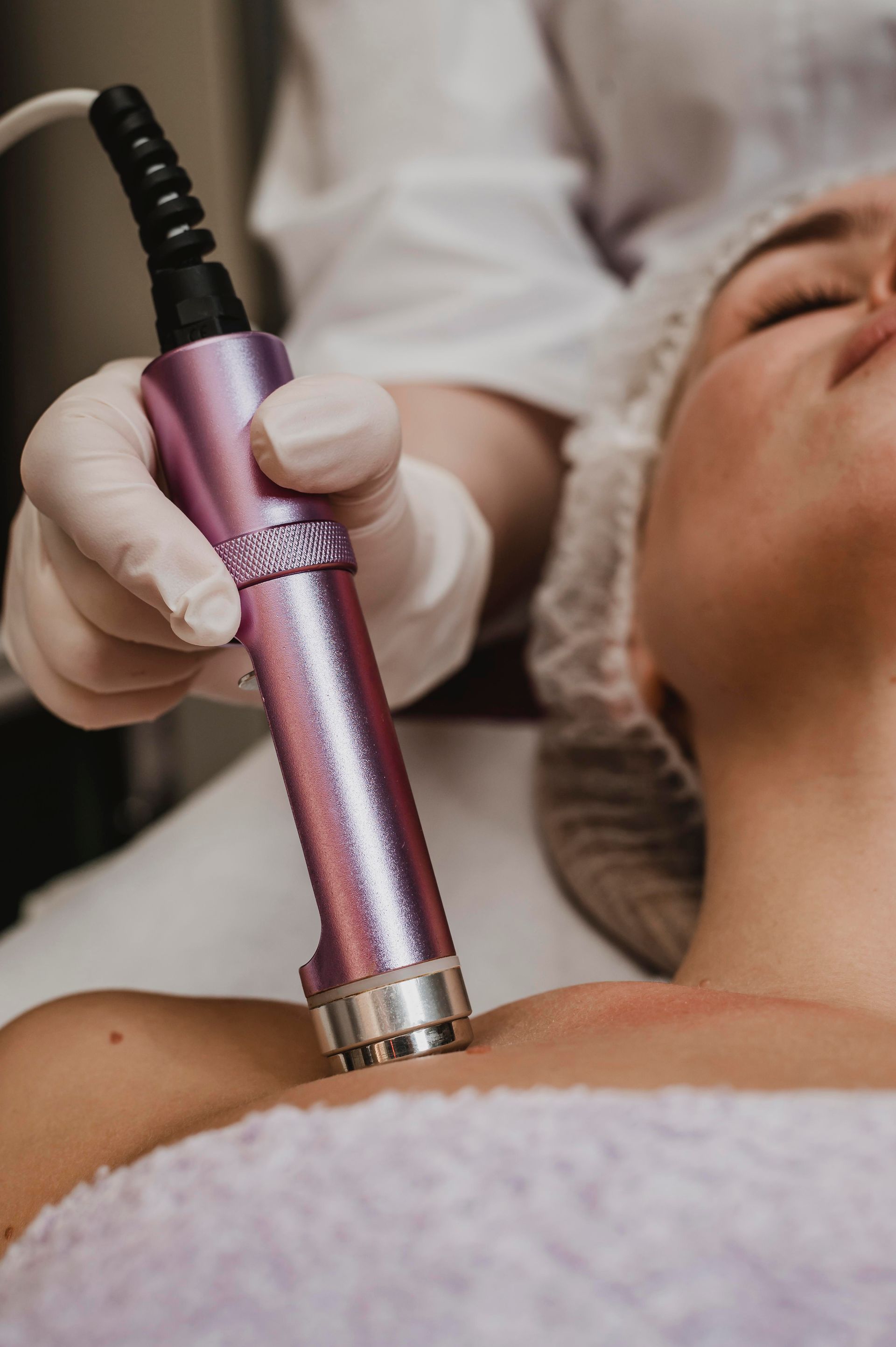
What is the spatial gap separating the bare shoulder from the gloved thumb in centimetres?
24

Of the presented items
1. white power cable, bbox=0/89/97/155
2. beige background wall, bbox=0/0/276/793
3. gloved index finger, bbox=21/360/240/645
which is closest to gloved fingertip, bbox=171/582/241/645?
gloved index finger, bbox=21/360/240/645

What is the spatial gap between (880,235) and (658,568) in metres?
0.24

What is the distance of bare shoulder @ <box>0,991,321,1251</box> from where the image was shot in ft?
1.44

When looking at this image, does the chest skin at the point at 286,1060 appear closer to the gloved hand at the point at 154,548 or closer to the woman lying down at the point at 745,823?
the woman lying down at the point at 745,823

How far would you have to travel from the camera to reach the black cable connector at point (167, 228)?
441 mm

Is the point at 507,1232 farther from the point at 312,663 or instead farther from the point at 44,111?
the point at 44,111

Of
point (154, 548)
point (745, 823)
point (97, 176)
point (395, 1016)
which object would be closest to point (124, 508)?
point (154, 548)

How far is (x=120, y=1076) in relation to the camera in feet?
1.59

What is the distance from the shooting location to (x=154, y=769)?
128 cm

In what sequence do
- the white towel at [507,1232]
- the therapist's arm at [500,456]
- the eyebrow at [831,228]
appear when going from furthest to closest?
1. the therapist's arm at [500,456]
2. the eyebrow at [831,228]
3. the white towel at [507,1232]

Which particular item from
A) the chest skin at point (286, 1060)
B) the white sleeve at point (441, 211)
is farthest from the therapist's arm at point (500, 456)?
the chest skin at point (286, 1060)

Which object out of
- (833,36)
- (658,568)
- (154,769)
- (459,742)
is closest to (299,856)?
(459,742)

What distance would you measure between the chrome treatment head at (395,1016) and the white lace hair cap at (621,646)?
1.17ft

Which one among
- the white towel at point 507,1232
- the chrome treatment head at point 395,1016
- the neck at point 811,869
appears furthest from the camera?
the neck at point 811,869
